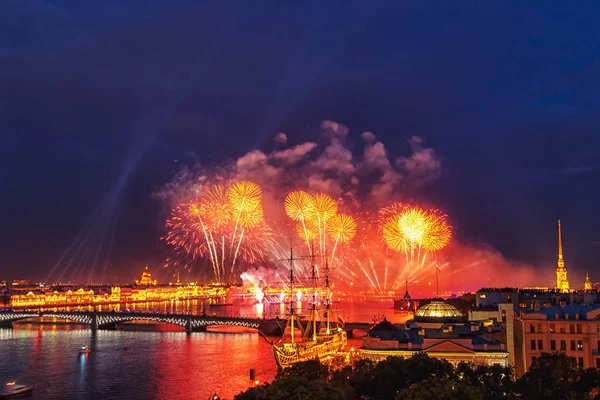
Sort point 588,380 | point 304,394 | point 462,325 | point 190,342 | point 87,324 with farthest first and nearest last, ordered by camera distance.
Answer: point 87,324, point 190,342, point 462,325, point 588,380, point 304,394

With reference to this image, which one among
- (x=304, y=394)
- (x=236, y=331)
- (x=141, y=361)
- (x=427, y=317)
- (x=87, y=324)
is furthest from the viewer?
(x=87, y=324)

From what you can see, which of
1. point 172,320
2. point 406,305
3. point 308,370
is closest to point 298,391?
point 308,370

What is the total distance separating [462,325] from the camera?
56.0 metres

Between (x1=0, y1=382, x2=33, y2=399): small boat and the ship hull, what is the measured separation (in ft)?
72.4

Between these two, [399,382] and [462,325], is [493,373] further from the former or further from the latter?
[462,325]

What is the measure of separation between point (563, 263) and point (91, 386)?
113693 millimetres

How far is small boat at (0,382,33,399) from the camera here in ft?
179

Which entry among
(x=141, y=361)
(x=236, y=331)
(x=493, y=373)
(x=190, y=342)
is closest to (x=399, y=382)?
(x=493, y=373)

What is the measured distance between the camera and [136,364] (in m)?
71.1

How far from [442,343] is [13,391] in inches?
1348

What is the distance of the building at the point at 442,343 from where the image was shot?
48094 millimetres

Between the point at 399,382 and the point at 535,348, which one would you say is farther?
the point at 535,348

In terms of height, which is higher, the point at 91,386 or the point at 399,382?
the point at 399,382

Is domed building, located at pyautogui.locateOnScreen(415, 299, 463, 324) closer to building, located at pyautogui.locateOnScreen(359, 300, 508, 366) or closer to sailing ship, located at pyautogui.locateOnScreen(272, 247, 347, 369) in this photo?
building, located at pyautogui.locateOnScreen(359, 300, 508, 366)
